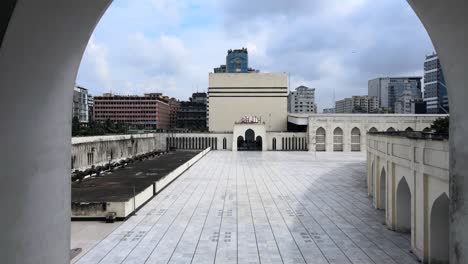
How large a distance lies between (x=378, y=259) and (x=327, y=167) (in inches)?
811

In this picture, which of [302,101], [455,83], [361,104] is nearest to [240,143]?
[455,83]

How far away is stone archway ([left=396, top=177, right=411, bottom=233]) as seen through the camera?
11.6m

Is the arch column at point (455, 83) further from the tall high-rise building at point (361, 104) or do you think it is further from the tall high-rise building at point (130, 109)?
the tall high-rise building at point (361, 104)

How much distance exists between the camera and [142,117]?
90.5 m

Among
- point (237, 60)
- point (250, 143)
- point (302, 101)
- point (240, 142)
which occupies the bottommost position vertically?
point (250, 143)

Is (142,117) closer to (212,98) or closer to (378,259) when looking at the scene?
(212,98)

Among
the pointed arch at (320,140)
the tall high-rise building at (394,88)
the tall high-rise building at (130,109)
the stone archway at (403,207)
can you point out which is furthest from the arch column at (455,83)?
the tall high-rise building at (394,88)

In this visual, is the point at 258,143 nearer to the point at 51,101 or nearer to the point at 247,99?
the point at 247,99

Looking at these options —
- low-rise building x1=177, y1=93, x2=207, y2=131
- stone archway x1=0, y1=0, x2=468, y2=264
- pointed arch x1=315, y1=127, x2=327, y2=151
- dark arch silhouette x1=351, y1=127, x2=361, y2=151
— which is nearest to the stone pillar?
stone archway x1=0, y1=0, x2=468, y2=264

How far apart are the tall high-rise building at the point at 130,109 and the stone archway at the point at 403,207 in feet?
269

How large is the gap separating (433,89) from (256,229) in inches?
3190

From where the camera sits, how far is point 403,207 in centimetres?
1172

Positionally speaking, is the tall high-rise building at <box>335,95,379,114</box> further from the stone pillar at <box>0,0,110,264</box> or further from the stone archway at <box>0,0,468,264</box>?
the stone pillar at <box>0,0,110,264</box>

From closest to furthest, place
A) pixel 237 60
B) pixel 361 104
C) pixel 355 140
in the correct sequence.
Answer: pixel 355 140, pixel 237 60, pixel 361 104
